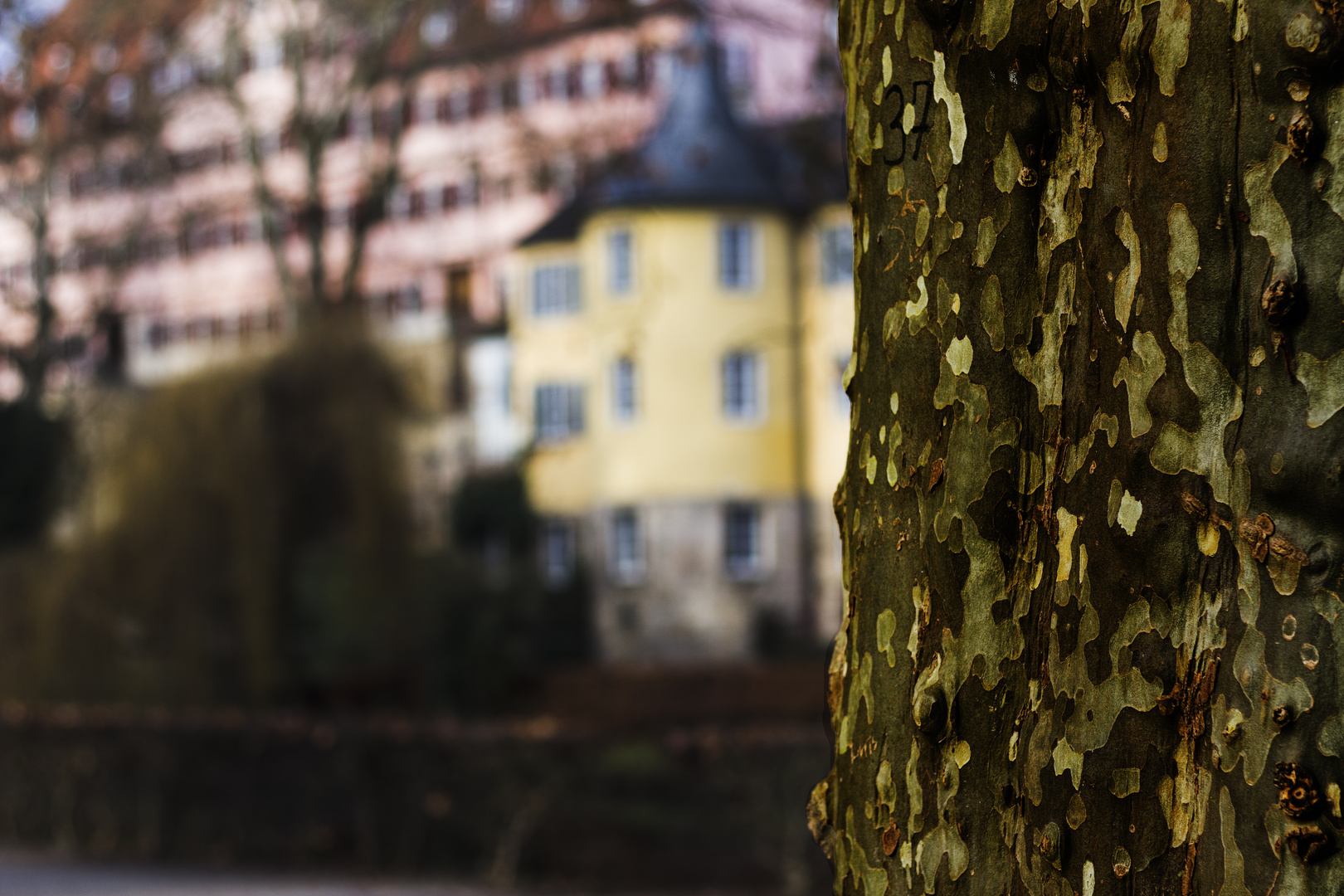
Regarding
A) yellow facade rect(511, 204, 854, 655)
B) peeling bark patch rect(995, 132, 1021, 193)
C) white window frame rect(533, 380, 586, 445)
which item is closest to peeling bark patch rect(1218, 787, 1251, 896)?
peeling bark patch rect(995, 132, 1021, 193)

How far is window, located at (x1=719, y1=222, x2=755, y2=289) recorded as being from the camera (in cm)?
3159

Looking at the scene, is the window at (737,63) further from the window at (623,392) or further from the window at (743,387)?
the window at (623,392)

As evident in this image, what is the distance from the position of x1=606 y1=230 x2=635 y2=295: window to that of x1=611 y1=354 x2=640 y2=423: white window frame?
5.22 feet

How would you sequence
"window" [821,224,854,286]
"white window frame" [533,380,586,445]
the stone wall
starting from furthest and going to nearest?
1. "white window frame" [533,380,586,445]
2. "window" [821,224,854,286]
3. the stone wall

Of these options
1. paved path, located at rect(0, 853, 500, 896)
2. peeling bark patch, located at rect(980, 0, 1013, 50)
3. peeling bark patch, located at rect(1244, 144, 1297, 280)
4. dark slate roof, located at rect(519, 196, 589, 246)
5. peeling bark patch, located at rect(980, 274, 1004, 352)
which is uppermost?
dark slate roof, located at rect(519, 196, 589, 246)

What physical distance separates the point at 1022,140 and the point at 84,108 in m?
18.6

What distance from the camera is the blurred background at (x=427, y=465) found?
13117 mm

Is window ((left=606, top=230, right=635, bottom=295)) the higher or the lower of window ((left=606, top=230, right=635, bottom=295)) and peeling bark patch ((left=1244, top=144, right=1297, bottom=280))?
the higher

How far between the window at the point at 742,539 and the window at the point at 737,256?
4698 mm

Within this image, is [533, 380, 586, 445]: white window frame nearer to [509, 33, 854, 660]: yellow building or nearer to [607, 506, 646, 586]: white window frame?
[509, 33, 854, 660]: yellow building

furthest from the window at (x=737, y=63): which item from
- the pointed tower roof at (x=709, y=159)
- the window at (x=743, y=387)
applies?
the window at (x=743, y=387)

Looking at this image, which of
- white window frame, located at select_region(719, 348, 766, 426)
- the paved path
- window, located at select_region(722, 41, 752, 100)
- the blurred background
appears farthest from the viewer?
white window frame, located at select_region(719, 348, 766, 426)

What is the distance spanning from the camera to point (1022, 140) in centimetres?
195

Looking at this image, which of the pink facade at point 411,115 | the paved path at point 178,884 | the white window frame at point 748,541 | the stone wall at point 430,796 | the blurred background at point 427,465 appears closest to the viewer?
the paved path at point 178,884
